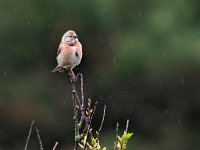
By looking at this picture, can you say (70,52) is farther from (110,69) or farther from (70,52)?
(110,69)

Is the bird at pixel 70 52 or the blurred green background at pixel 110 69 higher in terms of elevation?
the bird at pixel 70 52

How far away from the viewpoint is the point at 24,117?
16094 millimetres

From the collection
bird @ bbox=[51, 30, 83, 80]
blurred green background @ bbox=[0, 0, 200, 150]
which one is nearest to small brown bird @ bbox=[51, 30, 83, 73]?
bird @ bbox=[51, 30, 83, 80]

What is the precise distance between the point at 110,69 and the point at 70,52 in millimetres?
10438

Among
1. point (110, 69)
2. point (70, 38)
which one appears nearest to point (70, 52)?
point (70, 38)

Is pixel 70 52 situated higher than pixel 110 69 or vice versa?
pixel 70 52

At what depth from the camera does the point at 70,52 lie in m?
5.36

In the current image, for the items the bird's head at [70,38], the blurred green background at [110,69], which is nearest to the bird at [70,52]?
the bird's head at [70,38]

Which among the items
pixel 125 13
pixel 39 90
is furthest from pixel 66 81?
pixel 125 13

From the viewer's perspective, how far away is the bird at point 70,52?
17.1 ft

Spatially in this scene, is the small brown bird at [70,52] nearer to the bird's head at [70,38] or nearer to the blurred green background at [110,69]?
the bird's head at [70,38]

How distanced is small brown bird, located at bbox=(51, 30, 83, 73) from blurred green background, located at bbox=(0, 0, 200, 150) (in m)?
9.30

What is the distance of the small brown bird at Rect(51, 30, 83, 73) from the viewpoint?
17.1 ft

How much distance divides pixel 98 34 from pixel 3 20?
6.72 feet
